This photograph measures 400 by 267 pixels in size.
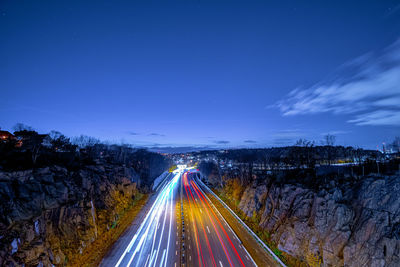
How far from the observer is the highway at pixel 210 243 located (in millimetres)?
19781

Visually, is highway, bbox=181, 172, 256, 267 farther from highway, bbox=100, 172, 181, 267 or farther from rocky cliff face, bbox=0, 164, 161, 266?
rocky cliff face, bbox=0, 164, 161, 266

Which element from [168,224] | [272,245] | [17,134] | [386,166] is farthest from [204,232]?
[17,134]

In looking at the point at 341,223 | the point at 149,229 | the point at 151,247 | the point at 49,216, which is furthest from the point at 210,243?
the point at 49,216

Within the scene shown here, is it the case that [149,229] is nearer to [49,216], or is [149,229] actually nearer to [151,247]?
[151,247]

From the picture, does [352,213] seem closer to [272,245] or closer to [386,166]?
[272,245]

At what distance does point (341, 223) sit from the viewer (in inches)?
761

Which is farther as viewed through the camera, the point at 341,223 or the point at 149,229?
the point at 149,229

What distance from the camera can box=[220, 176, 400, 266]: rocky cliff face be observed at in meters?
16.3

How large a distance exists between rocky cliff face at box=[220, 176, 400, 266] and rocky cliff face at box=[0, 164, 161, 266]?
2567cm

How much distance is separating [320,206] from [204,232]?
16123mm

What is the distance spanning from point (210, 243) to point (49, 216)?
63.1ft

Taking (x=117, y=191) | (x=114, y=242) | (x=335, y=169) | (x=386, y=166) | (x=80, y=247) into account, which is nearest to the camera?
(x=80, y=247)

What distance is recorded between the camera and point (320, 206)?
21812mm

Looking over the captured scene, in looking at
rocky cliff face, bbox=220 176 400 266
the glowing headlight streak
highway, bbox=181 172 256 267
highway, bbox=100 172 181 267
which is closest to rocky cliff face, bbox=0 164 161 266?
highway, bbox=100 172 181 267
